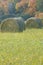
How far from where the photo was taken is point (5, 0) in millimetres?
35938

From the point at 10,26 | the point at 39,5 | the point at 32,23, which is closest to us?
the point at 10,26

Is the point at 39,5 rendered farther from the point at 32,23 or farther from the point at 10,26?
the point at 10,26

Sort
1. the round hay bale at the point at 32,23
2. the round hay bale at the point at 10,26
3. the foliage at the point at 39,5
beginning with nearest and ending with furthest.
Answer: the round hay bale at the point at 10,26
the round hay bale at the point at 32,23
the foliage at the point at 39,5

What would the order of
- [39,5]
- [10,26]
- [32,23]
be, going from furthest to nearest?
[39,5] < [32,23] < [10,26]

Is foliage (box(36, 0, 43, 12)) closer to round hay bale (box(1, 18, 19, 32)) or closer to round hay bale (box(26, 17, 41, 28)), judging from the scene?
round hay bale (box(26, 17, 41, 28))

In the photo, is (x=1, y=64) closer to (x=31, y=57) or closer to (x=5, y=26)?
(x=31, y=57)

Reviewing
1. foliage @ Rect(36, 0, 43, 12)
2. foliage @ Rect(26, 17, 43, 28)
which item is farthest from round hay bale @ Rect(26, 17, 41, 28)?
foliage @ Rect(36, 0, 43, 12)

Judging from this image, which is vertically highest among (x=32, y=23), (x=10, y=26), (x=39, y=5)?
(x=10, y=26)

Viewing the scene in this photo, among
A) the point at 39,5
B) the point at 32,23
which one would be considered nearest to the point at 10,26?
the point at 32,23

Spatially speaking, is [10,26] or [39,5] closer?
[10,26]

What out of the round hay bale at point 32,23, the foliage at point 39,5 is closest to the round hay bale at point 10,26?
the round hay bale at point 32,23

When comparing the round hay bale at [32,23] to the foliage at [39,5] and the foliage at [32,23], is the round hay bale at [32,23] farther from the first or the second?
the foliage at [39,5]

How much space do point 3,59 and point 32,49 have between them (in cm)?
181

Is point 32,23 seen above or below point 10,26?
below
